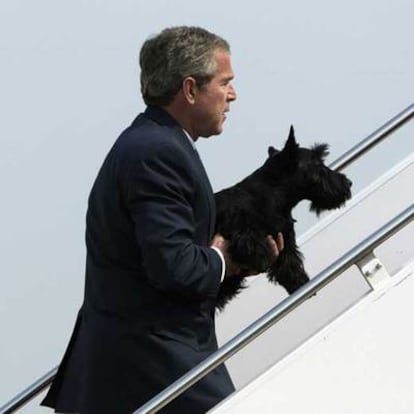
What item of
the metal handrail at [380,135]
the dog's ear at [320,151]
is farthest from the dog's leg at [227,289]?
the metal handrail at [380,135]

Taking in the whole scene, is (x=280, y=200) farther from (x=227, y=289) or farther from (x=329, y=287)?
(x=329, y=287)

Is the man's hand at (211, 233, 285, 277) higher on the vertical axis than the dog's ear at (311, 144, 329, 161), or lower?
lower

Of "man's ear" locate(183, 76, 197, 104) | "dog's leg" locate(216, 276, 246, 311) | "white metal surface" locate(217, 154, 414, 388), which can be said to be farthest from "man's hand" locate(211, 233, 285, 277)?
"white metal surface" locate(217, 154, 414, 388)

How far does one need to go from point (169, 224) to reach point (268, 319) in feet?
1.21

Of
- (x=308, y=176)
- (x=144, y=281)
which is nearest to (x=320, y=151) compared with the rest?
(x=308, y=176)

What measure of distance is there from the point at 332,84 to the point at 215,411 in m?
2.94

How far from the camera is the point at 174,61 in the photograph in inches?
136

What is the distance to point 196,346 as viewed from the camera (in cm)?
350

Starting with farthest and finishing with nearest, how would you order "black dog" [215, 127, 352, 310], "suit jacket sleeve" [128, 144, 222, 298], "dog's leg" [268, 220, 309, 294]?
"dog's leg" [268, 220, 309, 294]
"black dog" [215, 127, 352, 310]
"suit jacket sleeve" [128, 144, 222, 298]

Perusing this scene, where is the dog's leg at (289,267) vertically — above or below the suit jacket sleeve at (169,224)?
below

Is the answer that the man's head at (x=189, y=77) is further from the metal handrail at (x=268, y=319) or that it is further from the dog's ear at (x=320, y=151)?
the dog's ear at (x=320, y=151)

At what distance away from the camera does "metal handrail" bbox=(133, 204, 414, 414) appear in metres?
3.40

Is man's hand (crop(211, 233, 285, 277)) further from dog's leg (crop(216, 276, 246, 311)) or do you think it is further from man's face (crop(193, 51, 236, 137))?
man's face (crop(193, 51, 236, 137))

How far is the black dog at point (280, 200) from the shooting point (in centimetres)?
383
